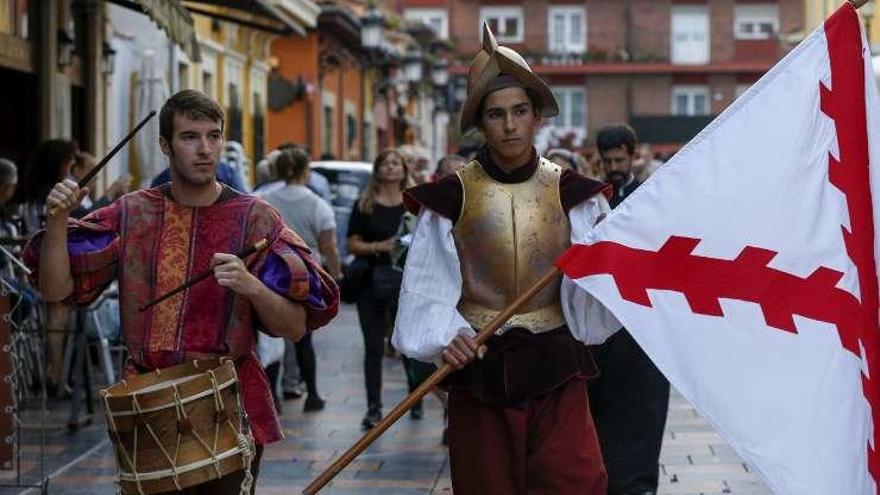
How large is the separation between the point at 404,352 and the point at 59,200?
1338mm

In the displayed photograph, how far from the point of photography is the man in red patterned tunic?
5.50m

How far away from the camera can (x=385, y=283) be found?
40.9 ft

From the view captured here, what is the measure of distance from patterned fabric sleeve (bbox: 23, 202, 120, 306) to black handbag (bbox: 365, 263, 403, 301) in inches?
268

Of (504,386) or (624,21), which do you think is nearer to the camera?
(504,386)

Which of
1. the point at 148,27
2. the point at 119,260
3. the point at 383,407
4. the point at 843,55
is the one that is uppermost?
the point at 148,27

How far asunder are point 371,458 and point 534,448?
4647mm

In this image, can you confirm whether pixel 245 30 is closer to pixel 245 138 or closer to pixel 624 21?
pixel 245 138

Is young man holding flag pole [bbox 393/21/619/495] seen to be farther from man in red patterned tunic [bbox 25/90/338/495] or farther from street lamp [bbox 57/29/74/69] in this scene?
street lamp [bbox 57/29/74/69]

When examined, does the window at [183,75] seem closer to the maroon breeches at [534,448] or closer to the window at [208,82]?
the window at [208,82]

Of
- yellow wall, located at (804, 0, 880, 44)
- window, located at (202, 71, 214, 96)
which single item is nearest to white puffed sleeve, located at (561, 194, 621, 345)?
window, located at (202, 71, 214, 96)

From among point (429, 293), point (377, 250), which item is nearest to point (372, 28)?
point (377, 250)

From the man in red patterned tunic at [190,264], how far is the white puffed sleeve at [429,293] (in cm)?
55

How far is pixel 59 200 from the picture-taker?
17.6 feet

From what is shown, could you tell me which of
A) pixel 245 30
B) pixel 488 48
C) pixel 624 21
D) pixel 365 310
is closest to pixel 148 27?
pixel 245 30
